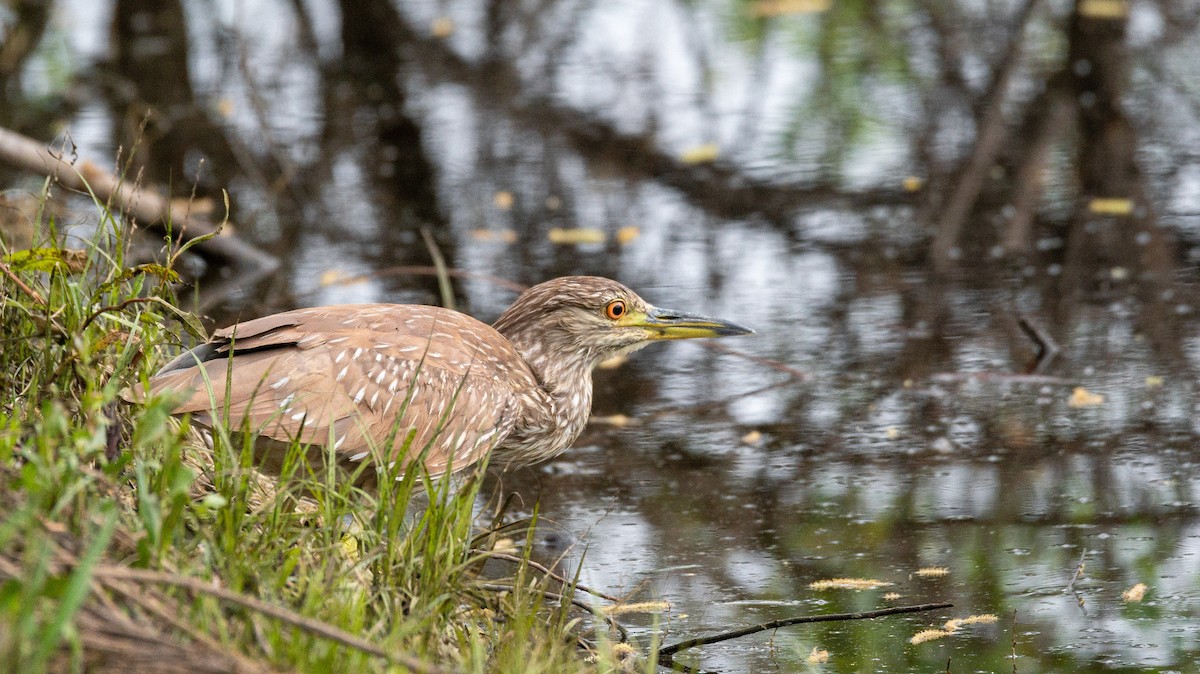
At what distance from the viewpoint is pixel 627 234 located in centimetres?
830

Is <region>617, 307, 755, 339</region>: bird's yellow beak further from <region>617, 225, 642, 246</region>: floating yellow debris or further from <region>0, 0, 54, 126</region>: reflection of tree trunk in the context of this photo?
<region>0, 0, 54, 126</region>: reflection of tree trunk

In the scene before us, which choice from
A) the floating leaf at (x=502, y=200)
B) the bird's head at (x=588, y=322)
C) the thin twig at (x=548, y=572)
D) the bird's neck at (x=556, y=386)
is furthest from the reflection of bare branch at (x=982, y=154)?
the thin twig at (x=548, y=572)

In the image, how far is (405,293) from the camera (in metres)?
7.77

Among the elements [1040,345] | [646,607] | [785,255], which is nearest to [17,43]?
[785,255]

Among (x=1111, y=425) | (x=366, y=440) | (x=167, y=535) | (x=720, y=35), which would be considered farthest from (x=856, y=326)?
(x=720, y=35)

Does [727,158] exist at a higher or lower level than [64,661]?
higher

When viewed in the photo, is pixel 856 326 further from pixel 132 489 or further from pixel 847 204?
pixel 132 489

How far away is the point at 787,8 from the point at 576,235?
14.6ft

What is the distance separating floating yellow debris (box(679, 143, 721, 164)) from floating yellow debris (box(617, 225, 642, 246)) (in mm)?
1046

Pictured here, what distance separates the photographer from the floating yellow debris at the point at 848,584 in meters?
4.84

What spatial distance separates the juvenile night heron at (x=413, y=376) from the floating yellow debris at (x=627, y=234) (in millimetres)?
2739

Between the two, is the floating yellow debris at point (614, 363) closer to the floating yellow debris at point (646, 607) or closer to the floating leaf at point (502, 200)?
the floating leaf at point (502, 200)

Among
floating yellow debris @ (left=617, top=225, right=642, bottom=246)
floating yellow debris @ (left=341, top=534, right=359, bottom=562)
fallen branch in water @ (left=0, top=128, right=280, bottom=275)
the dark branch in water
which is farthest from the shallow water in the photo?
floating yellow debris @ (left=341, top=534, right=359, bottom=562)

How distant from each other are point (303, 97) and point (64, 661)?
27.0ft
